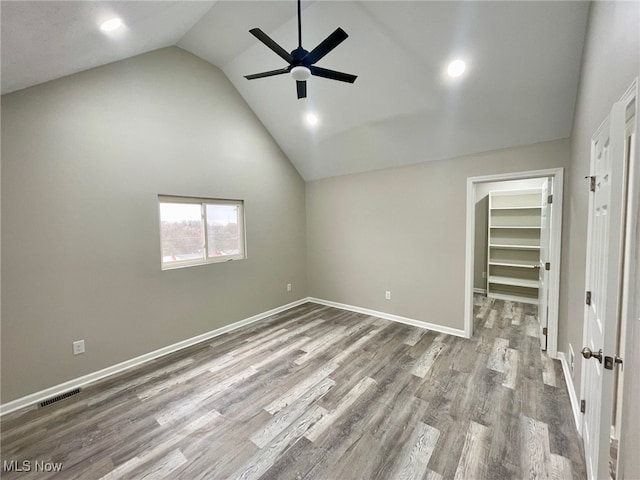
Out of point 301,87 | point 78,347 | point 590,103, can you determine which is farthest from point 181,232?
point 590,103

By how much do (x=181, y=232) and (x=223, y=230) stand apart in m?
0.58

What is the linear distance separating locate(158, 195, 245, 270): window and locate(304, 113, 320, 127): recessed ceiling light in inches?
60.1

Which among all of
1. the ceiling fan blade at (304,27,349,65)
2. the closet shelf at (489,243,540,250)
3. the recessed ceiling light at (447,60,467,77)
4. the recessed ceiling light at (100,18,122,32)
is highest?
the recessed ceiling light at (447,60,467,77)

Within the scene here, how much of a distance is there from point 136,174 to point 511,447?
402 centimetres

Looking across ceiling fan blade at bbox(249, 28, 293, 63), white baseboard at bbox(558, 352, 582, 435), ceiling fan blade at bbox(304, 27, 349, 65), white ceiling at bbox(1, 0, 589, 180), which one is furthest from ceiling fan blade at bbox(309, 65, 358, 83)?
white baseboard at bbox(558, 352, 582, 435)

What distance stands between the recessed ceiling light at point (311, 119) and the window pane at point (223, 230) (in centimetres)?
163

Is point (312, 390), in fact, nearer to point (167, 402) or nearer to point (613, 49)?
point (167, 402)

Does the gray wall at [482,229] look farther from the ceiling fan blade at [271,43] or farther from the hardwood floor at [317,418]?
the ceiling fan blade at [271,43]

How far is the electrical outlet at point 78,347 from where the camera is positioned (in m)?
2.44

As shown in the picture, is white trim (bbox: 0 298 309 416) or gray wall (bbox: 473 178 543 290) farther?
gray wall (bbox: 473 178 543 290)

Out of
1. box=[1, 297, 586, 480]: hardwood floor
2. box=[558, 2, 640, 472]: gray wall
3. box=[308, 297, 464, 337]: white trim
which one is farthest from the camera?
box=[308, 297, 464, 337]: white trim

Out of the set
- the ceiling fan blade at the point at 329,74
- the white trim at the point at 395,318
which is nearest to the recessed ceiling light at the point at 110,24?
the ceiling fan blade at the point at 329,74

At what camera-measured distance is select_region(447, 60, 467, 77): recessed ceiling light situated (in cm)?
240

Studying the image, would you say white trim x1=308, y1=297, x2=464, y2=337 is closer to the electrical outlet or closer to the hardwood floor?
the hardwood floor
